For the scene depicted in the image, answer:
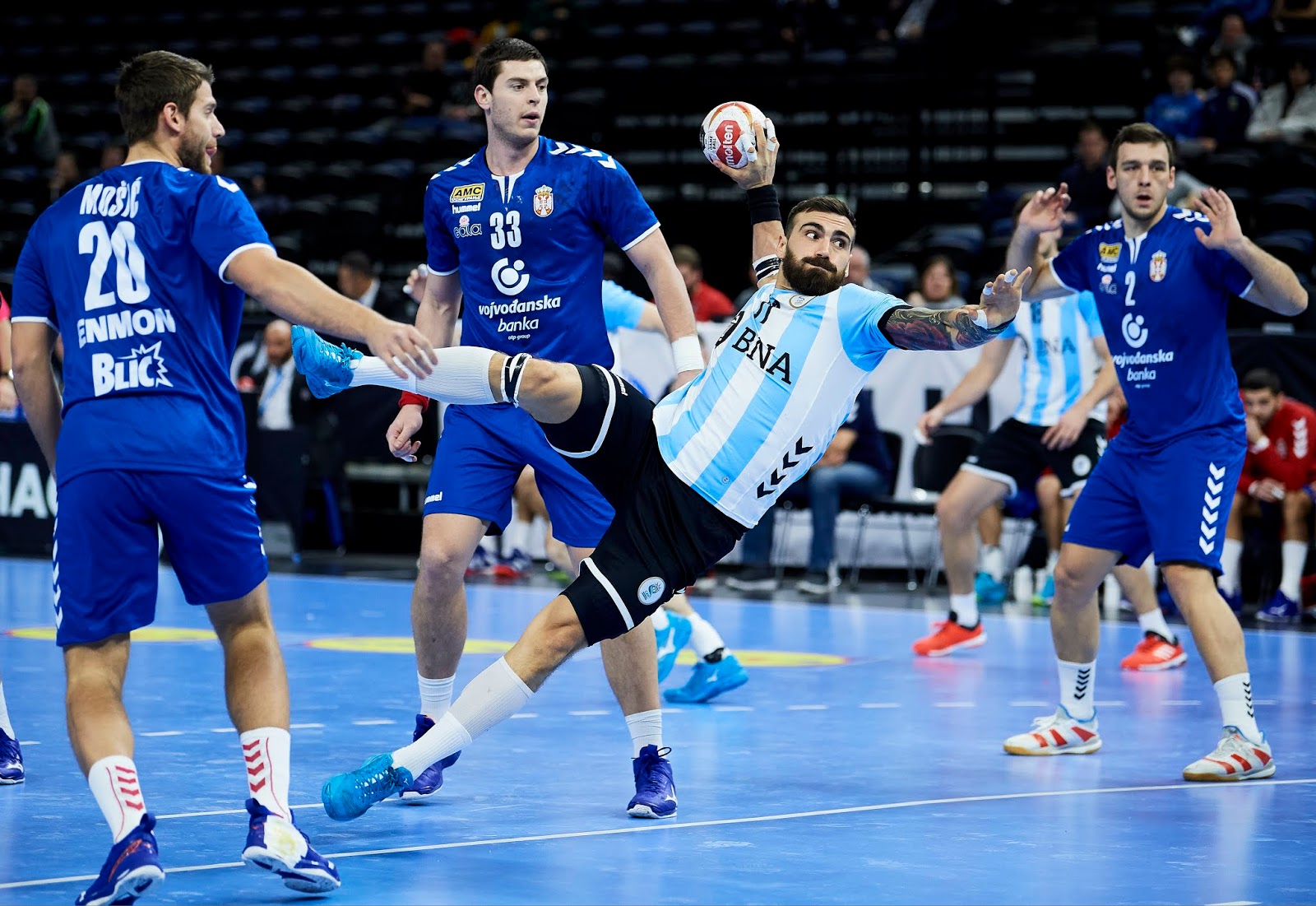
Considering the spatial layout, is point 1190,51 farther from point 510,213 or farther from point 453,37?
point 510,213

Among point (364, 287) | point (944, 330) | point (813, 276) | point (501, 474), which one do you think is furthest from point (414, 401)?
point (364, 287)

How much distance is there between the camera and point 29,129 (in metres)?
20.4

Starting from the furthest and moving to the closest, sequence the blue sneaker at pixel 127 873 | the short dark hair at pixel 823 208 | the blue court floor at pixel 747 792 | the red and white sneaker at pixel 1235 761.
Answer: the red and white sneaker at pixel 1235 761, the short dark hair at pixel 823 208, the blue court floor at pixel 747 792, the blue sneaker at pixel 127 873

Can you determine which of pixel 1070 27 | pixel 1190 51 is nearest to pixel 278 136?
pixel 1070 27

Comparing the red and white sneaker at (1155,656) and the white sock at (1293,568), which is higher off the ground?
the white sock at (1293,568)

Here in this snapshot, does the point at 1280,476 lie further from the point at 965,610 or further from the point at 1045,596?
the point at 965,610

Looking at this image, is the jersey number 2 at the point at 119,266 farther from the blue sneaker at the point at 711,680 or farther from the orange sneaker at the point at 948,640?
the orange sneaker at the point at 948,640

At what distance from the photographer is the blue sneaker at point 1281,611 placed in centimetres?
1079

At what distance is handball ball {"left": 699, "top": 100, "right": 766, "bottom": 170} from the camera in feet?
17.2

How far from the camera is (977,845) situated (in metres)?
4.71

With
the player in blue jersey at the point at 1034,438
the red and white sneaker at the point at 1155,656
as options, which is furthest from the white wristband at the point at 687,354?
the red and white sneaker at the point at 1155,656

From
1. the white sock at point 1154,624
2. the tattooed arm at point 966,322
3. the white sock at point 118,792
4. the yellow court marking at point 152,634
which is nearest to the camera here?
the white sock at point 118,792

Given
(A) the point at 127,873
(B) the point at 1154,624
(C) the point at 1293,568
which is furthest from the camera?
(C) the point at 1293,568

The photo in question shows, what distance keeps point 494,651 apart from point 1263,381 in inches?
210
